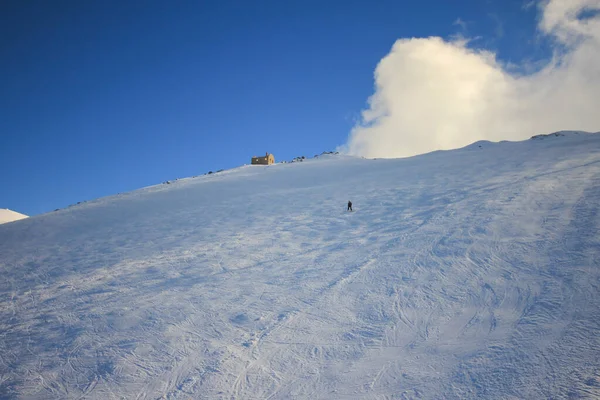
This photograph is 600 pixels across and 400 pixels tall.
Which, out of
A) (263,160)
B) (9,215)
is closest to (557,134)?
(263,160)

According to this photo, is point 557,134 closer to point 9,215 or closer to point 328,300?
point 328,300

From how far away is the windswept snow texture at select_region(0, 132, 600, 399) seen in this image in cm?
695

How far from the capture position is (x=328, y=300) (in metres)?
9.77

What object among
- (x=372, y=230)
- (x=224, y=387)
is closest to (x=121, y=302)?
(x=224, y=387)

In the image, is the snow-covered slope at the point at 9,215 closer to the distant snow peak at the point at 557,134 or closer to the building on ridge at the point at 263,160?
the building on ridge at the point at 263,160

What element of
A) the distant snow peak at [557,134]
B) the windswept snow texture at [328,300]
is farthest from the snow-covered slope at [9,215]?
the distant snow peak at [557,134]

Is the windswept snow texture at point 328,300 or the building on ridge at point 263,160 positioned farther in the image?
the building on ridge at point 263,160

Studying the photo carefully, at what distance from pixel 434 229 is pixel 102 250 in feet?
45.9

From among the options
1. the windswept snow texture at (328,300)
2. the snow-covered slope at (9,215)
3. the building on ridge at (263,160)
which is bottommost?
the windswept snow texture at (328,300)

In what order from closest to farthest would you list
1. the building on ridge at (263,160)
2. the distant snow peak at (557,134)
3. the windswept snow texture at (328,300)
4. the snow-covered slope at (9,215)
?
the windswept snow texture at (328,300), the distant snow peak at (557,134), the building on ridge at (263,160), the snow-covered slope at (9,215)

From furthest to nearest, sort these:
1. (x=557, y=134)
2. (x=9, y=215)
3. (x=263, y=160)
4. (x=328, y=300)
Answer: (x=9, y=215)
(x=263, y=160)
(x=557, y=134)
(x=328, y=300)

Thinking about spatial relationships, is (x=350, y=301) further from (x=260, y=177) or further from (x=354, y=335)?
(x=260, y=177)

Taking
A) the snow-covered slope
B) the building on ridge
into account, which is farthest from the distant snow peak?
the snow-covered slope

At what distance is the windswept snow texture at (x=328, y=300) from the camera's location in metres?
6.95
